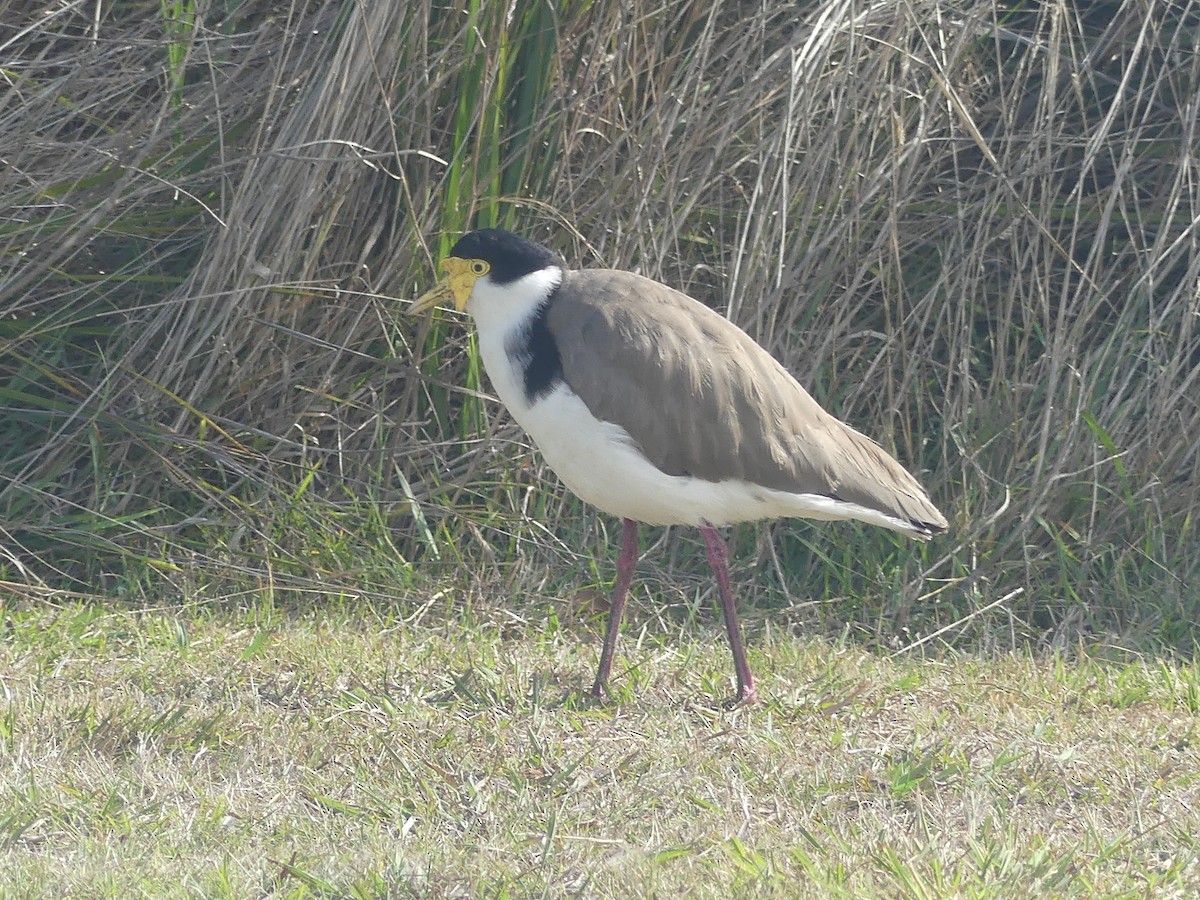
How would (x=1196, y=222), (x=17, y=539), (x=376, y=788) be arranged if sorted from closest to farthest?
(x=376, y=788), (x=17, y=539), (x=1196, y=222)

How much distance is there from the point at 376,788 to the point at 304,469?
201 cm

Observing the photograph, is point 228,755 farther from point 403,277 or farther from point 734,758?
point 403,277

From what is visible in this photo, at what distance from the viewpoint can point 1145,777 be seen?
10.9 feet

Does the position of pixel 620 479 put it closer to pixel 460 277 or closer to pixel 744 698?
pixel 744 698

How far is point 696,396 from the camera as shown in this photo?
12.9ft

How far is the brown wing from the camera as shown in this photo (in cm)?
387

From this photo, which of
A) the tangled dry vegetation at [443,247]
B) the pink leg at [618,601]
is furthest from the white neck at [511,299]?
the tangled dry vegetation at [443,247]

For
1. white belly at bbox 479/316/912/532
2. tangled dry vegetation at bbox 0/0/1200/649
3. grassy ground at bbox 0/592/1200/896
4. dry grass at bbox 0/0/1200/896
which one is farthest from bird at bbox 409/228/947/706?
tangled dry vegetation at bbox 0/0/1200/649

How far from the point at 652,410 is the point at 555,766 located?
996 millimetres

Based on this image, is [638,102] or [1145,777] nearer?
[1145,777]

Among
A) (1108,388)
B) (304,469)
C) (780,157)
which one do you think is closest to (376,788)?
(304,469)

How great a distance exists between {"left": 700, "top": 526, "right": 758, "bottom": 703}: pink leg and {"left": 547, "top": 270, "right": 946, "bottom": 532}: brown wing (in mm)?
208

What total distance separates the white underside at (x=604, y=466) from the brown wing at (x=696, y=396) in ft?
0.11

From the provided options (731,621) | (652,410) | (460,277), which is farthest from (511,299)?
(731,621)
